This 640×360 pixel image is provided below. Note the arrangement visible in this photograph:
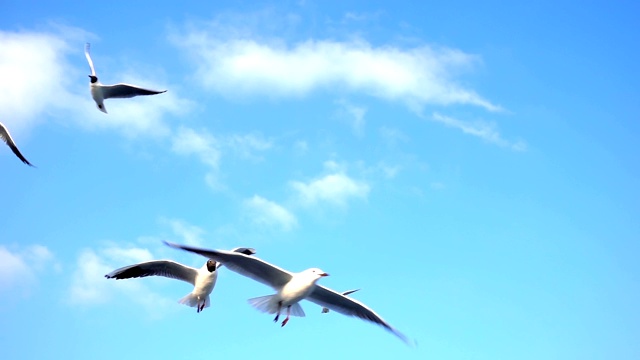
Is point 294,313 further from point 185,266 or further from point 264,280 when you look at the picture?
point 185,266

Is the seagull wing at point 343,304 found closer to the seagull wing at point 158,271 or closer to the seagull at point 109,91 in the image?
the seagull wing at point 158,271

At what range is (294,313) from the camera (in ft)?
41.7

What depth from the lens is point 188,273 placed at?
14602 millimetres

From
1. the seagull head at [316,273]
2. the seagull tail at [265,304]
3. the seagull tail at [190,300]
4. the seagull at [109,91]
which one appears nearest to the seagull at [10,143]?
the seagull at [109,91]

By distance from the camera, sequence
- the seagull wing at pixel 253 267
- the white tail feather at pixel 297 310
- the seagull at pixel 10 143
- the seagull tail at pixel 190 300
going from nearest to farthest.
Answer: the seagull wing at pixel 253 267, the white tail feather at pixel 297 310, the seagull tail at pixel 190 300, the seagull at pixel 10 143

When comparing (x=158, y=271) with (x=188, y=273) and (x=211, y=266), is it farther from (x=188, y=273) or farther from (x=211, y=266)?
(x=211, y=266)

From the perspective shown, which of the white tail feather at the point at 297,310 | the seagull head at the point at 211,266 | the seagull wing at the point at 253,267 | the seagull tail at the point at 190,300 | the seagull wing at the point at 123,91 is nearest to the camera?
the seagull wing at the point at 253,267

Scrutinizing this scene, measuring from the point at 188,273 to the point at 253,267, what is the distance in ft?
11.9

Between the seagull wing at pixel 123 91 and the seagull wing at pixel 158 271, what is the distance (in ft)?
15.4

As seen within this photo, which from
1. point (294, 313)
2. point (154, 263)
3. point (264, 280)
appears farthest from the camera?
point (154, 263)

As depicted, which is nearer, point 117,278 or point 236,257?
point 236,257

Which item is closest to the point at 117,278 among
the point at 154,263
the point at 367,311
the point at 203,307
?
the point at 154,263

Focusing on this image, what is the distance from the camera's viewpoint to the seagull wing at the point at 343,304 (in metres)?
12.6

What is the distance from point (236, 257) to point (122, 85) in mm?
7718
